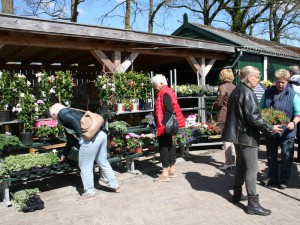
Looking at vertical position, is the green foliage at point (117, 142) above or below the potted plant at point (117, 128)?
below

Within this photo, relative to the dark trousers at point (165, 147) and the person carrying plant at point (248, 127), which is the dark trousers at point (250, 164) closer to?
the person carrying plant at point (248, 127)

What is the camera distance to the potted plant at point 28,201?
4.13m

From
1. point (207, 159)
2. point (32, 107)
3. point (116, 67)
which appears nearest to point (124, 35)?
point (116, 67)

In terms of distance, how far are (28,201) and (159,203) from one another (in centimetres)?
178

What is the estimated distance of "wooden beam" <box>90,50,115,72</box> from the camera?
643cm

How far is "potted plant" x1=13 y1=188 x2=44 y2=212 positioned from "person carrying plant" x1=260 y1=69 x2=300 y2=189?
3383 mm

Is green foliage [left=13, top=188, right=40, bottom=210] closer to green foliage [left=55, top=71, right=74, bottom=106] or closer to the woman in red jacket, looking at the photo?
green foliage [left=55, top=71, right=74, bottom=106]

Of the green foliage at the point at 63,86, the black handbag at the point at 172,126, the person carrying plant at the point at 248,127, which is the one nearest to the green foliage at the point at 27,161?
the green foliage at the point at 63,86

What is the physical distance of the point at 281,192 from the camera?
4.49 m

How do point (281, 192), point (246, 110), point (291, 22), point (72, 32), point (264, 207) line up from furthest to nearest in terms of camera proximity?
point (291, 22)
point (72, 32)
point (281, 192)
point (264, 207)
point (246, 110)

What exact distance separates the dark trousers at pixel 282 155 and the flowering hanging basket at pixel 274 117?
42cm

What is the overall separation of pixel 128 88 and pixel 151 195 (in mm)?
2394

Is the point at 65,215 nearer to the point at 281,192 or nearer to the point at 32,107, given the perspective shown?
the point at 32,107

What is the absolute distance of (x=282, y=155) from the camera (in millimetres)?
4500
